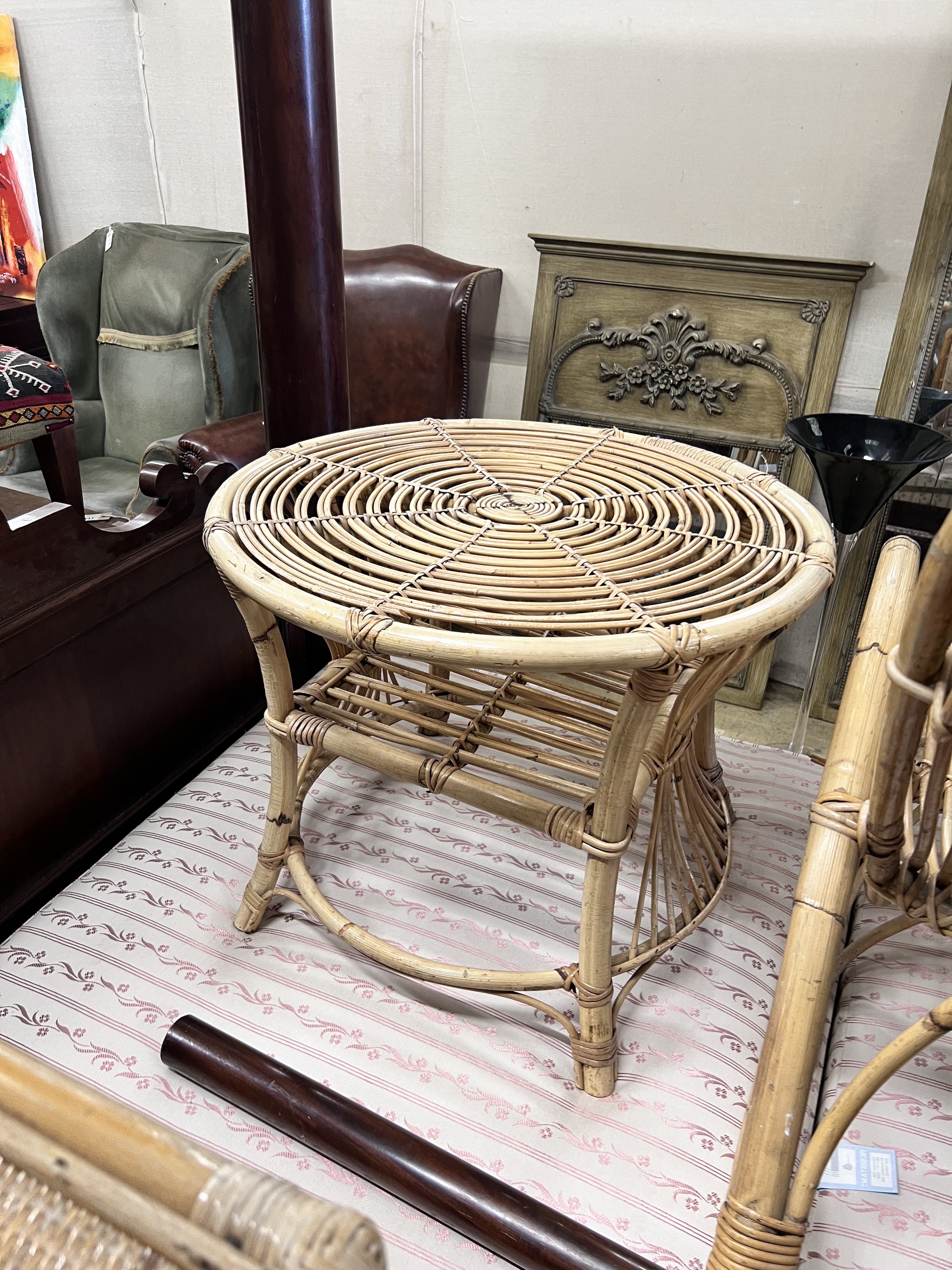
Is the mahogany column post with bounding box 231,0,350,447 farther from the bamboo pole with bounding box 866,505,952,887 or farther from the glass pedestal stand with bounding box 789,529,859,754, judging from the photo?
the bamboo pole with bounding box 866,505,952,887

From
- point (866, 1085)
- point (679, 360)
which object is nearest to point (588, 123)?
point (679, 360)

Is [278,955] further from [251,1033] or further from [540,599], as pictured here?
[540,599]

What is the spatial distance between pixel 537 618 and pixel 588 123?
1.75m

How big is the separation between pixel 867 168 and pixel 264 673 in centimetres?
175

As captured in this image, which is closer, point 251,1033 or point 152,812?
point 251,1033

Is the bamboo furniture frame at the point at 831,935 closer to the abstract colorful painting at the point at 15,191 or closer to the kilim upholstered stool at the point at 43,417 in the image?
the kilim upholstered stool at the point at 43,417

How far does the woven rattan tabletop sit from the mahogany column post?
10.5 inches

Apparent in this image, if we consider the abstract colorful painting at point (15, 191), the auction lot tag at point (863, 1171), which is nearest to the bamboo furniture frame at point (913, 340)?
the auction lot tag at point (863, 1171)

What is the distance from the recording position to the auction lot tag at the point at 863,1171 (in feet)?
3.38

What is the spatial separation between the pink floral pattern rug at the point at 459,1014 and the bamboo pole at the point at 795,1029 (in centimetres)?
31

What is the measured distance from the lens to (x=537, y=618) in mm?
944

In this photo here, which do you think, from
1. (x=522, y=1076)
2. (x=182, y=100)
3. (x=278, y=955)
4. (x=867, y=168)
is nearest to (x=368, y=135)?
(x=182, y=100)

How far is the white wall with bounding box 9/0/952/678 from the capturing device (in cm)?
192

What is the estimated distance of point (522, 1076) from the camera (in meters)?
1.16
